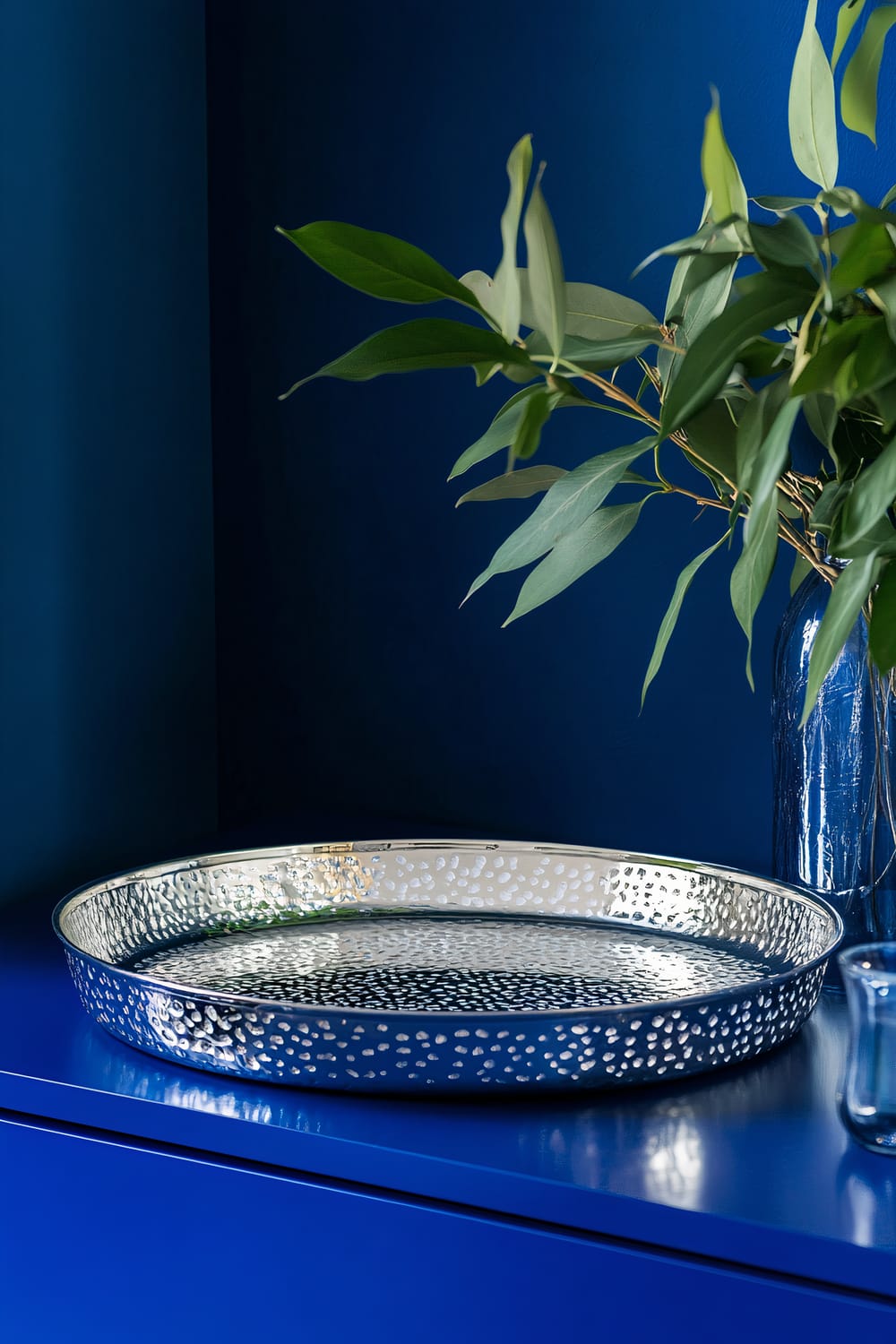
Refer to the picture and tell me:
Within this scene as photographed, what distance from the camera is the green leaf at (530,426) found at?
48 centimetres

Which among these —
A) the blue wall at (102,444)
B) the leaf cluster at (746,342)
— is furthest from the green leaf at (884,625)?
the blue wall at (102,444)

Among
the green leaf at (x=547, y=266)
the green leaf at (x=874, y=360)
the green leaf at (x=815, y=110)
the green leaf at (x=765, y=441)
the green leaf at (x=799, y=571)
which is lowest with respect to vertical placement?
the green leaf at (x=799, y=571)

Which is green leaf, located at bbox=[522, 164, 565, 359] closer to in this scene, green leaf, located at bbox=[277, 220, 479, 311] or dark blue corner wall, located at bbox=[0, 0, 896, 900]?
green leaf, located at bbox=[277, 220, 479, 311]

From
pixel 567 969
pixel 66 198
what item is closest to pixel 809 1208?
pixel 567 969

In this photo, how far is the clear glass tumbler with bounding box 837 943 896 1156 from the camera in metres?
0.57

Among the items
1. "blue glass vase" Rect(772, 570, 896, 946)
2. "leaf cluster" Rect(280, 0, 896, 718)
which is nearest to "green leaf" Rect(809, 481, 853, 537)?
"leaf cluster" Rect(280, 0, 896, 718)

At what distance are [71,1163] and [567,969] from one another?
0.33 meters

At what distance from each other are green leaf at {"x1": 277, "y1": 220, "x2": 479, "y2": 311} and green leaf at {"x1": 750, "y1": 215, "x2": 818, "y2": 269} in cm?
12

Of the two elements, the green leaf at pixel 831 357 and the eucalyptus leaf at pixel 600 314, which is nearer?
the green leaf at pixel 831 357

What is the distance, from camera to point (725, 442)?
0.69m

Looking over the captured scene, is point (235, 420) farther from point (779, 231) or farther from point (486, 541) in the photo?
point (779, 231)

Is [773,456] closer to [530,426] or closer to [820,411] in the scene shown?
[530,426]

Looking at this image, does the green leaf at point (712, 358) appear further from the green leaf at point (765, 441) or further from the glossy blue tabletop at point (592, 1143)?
the glossy blue tabletop at point (592, 1143)

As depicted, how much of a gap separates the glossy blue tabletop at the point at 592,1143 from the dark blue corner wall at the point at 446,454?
1.49 feet
